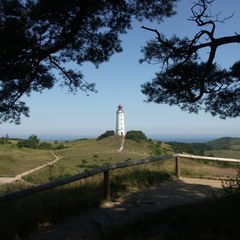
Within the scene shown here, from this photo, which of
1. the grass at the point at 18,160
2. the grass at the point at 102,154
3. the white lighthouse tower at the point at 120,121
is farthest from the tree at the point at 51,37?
the white lighthouse tower at the point at 120,121

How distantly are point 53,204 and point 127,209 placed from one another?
1.35m

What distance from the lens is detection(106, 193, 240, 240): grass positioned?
20.1ft

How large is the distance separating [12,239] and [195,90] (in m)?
4.40

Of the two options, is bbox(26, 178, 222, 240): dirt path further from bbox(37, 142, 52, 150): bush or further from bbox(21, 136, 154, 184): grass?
bbox(37, 142, 52, 150): bush

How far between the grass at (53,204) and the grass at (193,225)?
1413 millimetres

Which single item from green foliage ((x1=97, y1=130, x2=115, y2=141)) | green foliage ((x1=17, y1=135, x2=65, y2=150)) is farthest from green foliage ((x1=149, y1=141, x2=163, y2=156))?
green foliage ((x1=17, y1=135, x2=65, y2=150))

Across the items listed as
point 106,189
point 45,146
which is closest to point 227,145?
point 45,146

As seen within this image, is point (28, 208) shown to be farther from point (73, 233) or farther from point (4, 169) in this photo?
point (4, 169)

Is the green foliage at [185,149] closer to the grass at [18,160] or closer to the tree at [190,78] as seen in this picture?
the grass at [18,160]

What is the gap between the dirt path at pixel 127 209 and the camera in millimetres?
7105

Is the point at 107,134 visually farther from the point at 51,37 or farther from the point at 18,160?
the point at 51,37

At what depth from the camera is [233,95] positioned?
930 centimetres

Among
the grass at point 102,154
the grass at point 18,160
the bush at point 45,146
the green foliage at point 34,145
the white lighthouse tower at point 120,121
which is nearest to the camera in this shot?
the grass at point 102,154

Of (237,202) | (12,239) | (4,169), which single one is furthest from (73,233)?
(4,169)
